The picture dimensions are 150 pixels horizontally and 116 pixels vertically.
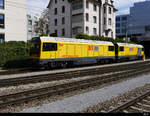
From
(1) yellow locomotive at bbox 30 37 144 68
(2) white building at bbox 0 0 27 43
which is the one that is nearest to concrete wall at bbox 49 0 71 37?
(2) white building at bbox 0 0 27 43

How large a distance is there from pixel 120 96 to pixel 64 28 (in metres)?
37.2

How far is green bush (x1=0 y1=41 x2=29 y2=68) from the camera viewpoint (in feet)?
63.0

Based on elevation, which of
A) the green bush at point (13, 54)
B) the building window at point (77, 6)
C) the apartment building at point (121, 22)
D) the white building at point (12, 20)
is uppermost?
the apartment building at point (121, 22)

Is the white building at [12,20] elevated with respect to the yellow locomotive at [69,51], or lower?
elevated

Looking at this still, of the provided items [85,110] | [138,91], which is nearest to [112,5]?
[138,91]

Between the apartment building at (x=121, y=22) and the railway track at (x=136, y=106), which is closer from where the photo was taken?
the railway track at (x=136, y=106)

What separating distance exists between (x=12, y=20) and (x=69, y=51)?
14604mm

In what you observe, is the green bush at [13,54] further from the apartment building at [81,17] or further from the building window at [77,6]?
the building window at [77,6]

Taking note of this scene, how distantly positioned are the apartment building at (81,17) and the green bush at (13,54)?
20294 mm

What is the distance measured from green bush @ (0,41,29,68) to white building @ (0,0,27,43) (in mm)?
7094

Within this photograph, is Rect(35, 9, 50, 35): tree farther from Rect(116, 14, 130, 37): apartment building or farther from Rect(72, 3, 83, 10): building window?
Rect(116, 14, 130, 37): apartment building

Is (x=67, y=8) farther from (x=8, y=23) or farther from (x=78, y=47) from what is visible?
(x=78, y=47)

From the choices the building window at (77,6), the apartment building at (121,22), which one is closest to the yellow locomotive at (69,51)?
the building window at (77,6)

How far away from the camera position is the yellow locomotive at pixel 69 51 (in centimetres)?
1652
